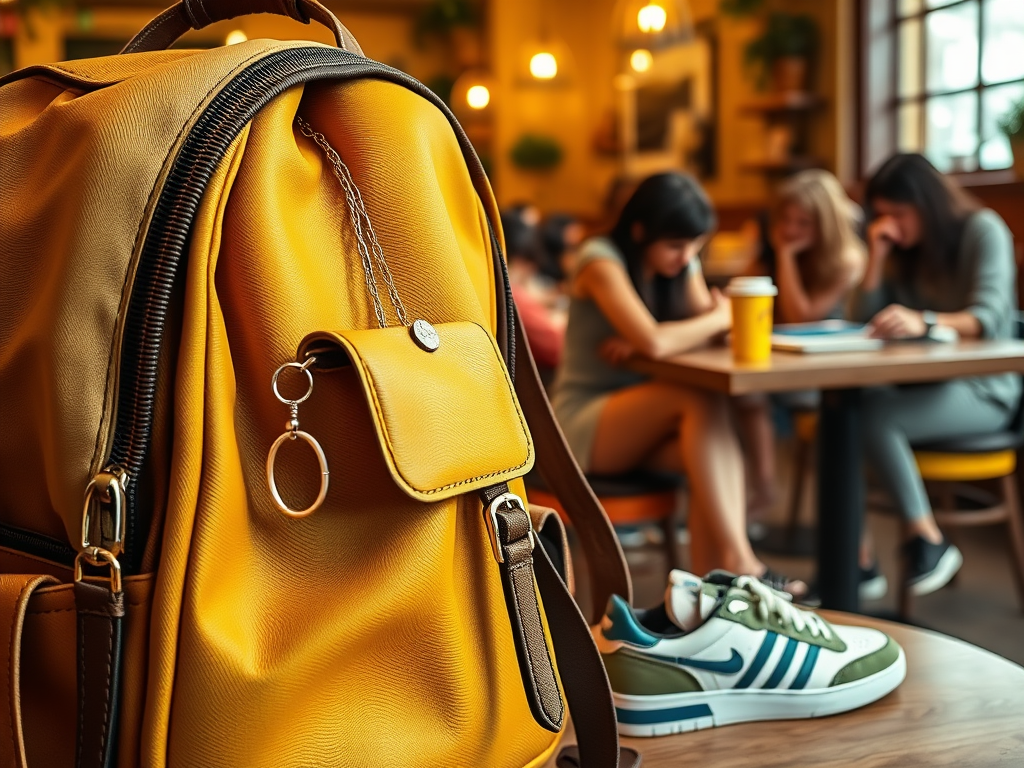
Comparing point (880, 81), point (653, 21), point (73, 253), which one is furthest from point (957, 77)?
point (73, 253)

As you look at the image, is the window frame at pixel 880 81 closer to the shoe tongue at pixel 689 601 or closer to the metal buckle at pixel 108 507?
the shoe tongue at pixel 689 601

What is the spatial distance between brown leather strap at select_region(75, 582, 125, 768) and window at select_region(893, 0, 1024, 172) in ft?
13.5

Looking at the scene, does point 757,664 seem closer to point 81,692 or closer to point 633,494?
point 81,692

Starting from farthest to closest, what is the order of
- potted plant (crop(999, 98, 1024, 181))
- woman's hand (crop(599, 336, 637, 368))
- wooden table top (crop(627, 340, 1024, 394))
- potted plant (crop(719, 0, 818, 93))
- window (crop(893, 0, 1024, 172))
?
1. potted plant (crop(719, 0, 818, 93))
2. window (crop(893, 0, 1024, 172))
3. potted plant (crop(999, 98, 1024, 181))
4. woman's hand (crop(599, 336, 637, 368))
5. wooden table top (crop(627, 340, 1024, 394))

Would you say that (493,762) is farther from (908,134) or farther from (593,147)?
(593,147)

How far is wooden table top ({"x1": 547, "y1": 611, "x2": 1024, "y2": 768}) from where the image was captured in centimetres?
75

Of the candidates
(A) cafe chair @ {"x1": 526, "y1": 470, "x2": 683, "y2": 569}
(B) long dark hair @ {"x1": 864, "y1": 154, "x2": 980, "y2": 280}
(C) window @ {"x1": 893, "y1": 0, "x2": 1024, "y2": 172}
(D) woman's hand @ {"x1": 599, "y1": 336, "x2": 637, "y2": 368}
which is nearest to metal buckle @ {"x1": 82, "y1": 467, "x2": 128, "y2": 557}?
(A) cafe chair @ {"x1": 526, "y1": 470, "x2": 683, "y2": 569}

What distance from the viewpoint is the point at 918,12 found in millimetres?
4805

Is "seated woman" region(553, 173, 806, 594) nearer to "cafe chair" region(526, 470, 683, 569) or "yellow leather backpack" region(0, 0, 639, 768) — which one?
"cafe chair" region(526, 470, 683, 569)

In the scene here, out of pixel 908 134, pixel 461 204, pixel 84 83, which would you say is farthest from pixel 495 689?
pixel 908 134

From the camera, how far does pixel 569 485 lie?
88 centimetres

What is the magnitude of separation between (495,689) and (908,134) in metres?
4.80

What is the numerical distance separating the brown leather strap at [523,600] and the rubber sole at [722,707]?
14 centimetres

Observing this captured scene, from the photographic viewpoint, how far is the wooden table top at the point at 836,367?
1.85 m
